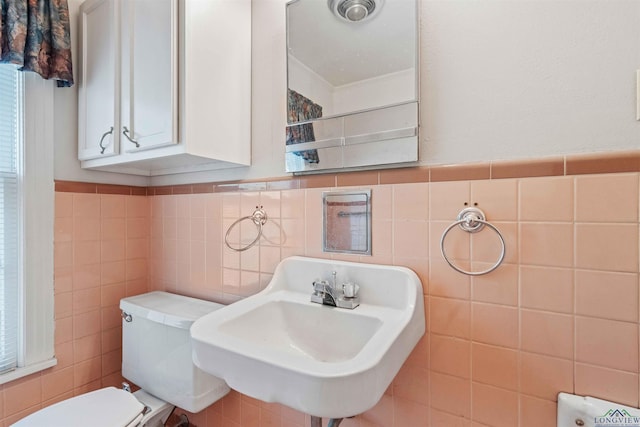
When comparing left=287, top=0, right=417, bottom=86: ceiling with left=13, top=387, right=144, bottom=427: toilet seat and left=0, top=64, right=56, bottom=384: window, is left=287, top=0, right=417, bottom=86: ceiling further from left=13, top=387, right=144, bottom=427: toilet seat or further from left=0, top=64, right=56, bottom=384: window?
left=13, top=387, right=144, bottom=427: toilet seat

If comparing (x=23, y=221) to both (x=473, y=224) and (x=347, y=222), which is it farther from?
(x=473, y=224)

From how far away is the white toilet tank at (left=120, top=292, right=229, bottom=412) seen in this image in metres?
1.11

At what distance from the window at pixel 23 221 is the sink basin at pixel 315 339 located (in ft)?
3.20

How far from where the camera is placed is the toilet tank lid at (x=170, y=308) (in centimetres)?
114

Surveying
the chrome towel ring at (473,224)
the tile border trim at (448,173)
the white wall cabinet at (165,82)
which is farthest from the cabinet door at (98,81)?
the chrome towel ring at (473,224)

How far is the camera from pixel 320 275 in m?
1.04

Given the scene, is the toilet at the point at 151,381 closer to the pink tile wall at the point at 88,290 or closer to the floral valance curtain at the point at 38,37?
the pink tile wall at the point at 88,290

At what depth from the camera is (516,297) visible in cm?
79

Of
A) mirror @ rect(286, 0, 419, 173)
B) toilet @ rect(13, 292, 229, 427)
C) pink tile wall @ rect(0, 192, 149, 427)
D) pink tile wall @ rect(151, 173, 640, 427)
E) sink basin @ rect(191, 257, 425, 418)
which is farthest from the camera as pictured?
pink tile wall @ rect(0, 192, 149, 427)

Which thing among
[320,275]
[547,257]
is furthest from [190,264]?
[547,257]

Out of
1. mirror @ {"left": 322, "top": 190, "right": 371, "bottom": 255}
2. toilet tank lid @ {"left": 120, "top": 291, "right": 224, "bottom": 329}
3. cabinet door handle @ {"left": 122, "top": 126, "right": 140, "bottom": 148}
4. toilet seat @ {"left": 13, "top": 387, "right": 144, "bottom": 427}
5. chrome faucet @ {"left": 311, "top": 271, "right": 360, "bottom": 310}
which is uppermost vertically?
cabinet door handle @ {"left": 122, "top": 126, "right": 140, "bottom": 148}

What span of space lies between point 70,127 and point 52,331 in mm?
922

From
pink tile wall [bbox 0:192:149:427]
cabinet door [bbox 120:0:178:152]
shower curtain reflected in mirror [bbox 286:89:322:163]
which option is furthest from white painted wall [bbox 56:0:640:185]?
pink tile wall [bbox 0:192:149:427]

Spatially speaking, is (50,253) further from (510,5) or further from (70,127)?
(510,5)
